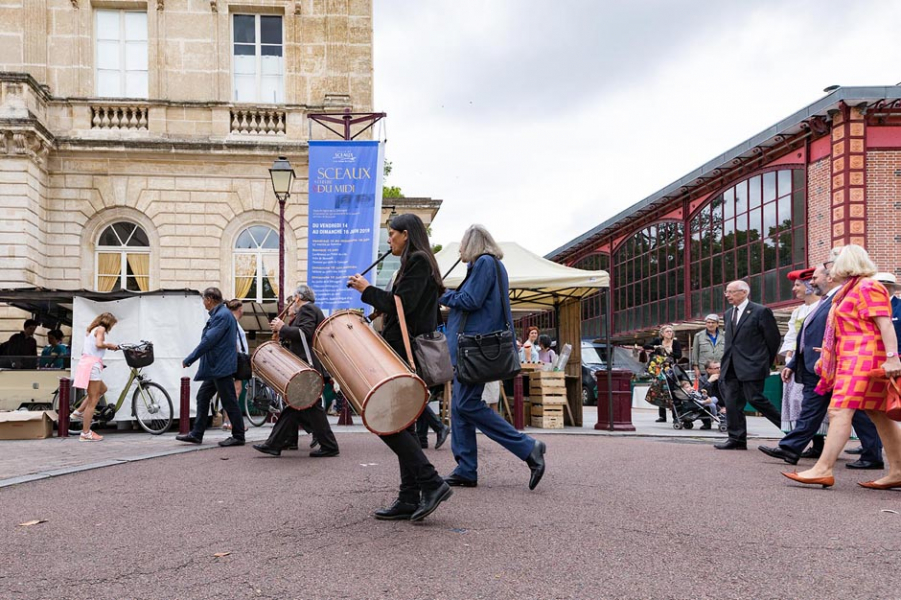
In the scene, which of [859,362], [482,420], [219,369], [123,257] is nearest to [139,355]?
[219,369]

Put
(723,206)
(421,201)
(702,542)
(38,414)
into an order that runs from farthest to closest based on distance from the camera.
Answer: (723,206), (421,201), (38,414), (702,542)

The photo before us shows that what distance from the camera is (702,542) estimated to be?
15.0ft

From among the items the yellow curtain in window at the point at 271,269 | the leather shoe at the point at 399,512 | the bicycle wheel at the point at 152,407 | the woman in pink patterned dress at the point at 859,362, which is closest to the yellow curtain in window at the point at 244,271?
the yellow curtain in window at the point at 271,269

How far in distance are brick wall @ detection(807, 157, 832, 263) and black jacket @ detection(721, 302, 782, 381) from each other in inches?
677

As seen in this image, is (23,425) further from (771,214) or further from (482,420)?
(771,214)

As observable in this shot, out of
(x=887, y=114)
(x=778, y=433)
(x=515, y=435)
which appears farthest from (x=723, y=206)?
(x=515, y=435)

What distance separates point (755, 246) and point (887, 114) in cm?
650

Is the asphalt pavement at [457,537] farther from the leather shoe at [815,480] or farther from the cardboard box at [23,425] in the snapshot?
the cardboard box at [23,425]

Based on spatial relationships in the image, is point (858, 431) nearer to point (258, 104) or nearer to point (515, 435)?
point (515, 435)

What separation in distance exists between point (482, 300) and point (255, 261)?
16.7 m

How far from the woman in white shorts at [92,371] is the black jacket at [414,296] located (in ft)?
24.7

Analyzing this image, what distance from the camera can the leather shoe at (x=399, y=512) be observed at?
16.5 feet

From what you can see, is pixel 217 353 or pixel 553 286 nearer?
pixel 217 353

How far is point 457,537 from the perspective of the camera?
182 inches
